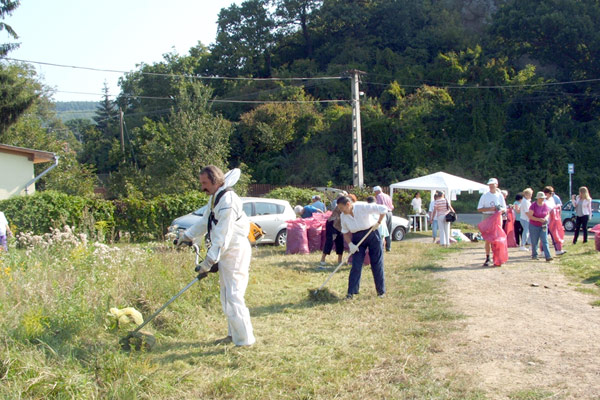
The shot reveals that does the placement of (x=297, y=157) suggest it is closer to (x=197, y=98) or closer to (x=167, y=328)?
(x=197, y=98)

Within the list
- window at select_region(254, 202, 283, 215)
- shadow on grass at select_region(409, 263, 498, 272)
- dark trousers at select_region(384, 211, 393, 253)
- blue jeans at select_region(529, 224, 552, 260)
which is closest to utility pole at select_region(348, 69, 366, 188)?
window at select_region(254, 202, 283, 215)

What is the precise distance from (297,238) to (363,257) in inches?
214

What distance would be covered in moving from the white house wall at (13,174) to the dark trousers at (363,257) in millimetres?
18315

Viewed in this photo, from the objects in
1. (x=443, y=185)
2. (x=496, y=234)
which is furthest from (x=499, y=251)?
(x=443, y=185)

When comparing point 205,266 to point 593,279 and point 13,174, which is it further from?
point 13,174

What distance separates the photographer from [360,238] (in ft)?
27.0

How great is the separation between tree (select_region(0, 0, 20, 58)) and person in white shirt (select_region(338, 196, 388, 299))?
19111 mm

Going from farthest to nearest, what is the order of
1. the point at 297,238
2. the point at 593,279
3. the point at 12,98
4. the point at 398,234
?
the point at 12,98, the point at 398,234, the point at 297,238, the point at 593,279

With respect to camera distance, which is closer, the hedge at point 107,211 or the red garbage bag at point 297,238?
the red garbage bag at point 297,238

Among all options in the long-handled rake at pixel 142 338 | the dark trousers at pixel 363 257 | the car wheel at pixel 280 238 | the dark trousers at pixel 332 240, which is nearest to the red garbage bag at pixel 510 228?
the dark trousers at pixel 332 240

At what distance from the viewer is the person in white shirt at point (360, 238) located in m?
8.12

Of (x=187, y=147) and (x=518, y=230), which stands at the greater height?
(x=187, y=147)

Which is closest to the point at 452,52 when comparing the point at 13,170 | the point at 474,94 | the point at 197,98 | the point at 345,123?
the point at 474,94

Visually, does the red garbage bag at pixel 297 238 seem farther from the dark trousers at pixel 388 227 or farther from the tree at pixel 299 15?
the tree at pixel 299 15
